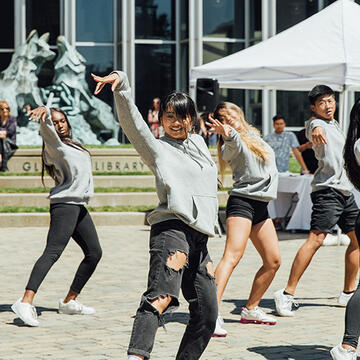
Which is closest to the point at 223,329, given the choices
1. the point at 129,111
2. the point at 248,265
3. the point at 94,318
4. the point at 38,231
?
the point at 94,318

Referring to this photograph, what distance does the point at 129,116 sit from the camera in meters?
4.45

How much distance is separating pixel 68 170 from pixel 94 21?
83.1ft

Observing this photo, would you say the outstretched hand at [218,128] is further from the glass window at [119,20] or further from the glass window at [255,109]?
the glass window at [119,20]

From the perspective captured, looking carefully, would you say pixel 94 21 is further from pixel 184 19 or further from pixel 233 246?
pixel 233 246

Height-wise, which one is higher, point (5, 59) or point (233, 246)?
point (5, 59)

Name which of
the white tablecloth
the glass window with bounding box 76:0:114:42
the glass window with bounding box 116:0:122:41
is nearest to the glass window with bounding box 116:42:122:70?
the glass window with bounding box 116:0:122:41

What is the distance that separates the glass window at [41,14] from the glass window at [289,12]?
793 cm

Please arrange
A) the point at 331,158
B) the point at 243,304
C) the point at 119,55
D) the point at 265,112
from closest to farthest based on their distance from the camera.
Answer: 1. the point at 331,158
2. the point at 243,304
3. the point at 265,112
4. the point at 119,55

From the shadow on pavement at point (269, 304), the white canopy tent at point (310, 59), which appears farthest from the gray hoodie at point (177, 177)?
the white canopy tent at point (310, 59)

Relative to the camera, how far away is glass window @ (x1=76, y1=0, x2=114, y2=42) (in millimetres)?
31688

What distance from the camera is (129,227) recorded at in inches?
626

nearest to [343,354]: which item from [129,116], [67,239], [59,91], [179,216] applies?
[179,216]

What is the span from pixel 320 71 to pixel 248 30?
18463mm

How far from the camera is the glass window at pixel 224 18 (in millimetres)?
30859
